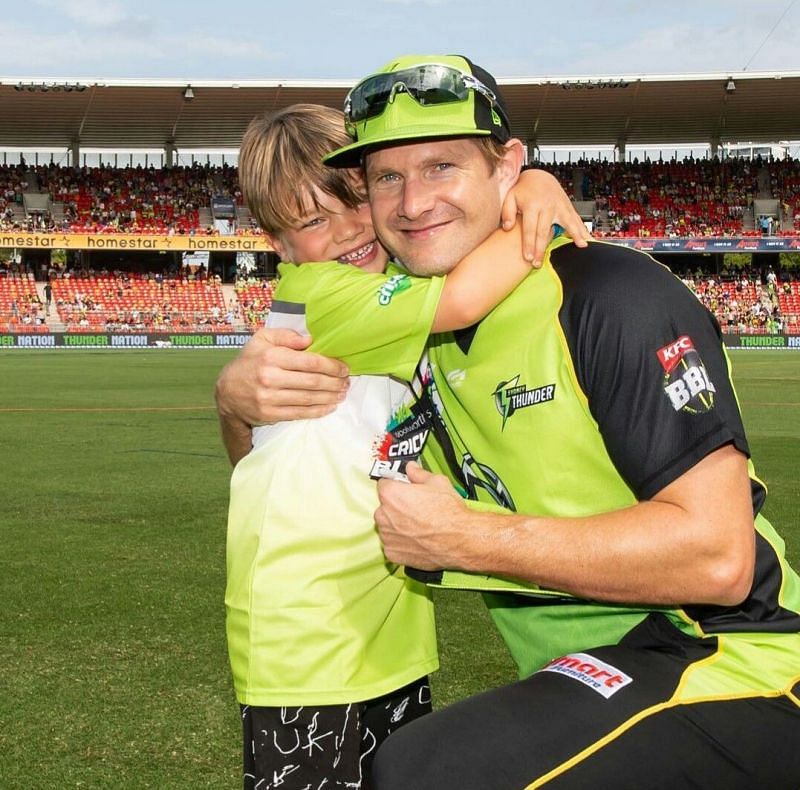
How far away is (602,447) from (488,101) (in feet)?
3.01

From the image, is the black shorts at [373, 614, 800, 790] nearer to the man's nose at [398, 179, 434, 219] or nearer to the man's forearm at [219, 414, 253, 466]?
the man's nose at [398, 179, 434, 219]

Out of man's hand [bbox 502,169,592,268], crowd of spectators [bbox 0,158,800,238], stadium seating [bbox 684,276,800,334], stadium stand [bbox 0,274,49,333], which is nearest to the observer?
man's hand [bbox 502,169,592,268]

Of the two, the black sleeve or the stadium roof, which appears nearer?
the black sleeve

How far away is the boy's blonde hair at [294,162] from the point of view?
297 centimetres

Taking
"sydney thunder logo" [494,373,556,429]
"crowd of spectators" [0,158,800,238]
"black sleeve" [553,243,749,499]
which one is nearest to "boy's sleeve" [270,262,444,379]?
"sydney thunder logo" [494,373,556,429]

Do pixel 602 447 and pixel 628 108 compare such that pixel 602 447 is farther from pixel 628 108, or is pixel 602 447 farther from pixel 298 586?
pixel 628 108

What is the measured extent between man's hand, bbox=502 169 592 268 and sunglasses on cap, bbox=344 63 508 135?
23 cm

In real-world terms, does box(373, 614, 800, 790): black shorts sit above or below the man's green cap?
below

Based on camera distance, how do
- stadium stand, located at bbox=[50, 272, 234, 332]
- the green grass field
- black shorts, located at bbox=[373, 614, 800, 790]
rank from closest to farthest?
black shorts, located at bbox=[373, 614, 800, 790] < the green grass field < stadium stand, located at bbox=[50, 272, 234, 332]

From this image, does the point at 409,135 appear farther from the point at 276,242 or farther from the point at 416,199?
the point at 276,242

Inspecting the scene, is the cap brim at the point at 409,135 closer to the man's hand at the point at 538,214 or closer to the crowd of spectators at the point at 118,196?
the man's hand at the point at 538,214

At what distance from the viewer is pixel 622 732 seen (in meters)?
1.92

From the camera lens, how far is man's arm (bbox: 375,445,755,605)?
6.61 feet

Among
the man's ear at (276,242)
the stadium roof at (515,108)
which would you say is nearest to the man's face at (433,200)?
the man's ear at (276,242)
